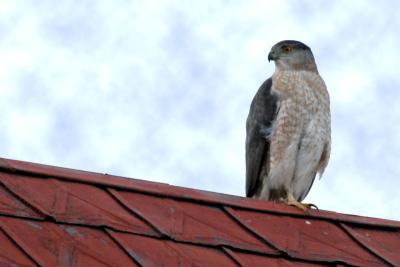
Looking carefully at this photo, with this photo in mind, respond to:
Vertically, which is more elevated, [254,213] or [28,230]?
[254,213]

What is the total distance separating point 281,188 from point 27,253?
4.61 meters

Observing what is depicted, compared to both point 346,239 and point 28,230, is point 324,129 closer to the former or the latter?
point 346,239

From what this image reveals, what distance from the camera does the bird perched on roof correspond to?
8938 mm

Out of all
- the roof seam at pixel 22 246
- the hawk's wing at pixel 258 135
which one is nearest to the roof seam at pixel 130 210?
the roof seam at pixel 22 246

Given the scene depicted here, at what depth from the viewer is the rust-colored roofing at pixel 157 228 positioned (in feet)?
16.7

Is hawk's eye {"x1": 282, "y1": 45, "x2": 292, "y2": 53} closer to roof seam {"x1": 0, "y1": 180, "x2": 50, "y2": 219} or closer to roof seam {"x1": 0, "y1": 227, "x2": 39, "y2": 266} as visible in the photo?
roof seam {"x1": 0, "y1": 180, "x2": 50, "y2": 219}

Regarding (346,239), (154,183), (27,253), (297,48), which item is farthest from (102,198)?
(297,48)

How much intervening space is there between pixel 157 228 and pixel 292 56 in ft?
16.2

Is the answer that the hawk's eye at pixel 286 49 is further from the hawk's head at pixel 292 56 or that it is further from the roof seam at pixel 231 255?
the roof seam at pixel 231 255

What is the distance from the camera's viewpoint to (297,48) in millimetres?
10414

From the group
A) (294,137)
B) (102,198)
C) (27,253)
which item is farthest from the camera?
(294,137)

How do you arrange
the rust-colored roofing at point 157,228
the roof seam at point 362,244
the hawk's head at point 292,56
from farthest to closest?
1. the hawk's head at point 292,56
2. the roof seam at point 362,244
3. the rust-colored roofing at point 157,228

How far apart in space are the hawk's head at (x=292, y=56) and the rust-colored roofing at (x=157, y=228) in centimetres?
381

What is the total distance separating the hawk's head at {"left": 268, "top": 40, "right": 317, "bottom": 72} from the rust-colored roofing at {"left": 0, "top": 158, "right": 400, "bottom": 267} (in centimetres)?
381
